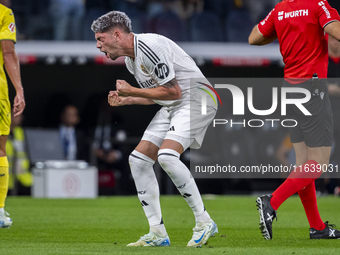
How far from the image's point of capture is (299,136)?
5.16 meters

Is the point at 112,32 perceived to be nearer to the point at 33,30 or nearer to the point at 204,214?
the point at 204,214

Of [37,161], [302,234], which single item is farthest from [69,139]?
[302,234]

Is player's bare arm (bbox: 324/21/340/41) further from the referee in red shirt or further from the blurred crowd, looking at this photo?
the blurred crowd

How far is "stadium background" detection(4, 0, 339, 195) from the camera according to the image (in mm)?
13422

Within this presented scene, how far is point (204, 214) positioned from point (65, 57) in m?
9.09

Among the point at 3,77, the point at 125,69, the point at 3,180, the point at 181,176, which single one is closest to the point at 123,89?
the point at 181,176

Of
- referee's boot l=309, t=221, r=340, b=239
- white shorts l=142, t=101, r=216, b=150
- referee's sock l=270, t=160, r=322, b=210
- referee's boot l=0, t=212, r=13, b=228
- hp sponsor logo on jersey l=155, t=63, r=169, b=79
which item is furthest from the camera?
referee's boot l=0, t=212, r=13, b=228

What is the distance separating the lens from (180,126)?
4617 mm

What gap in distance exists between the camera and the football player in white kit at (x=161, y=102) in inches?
175

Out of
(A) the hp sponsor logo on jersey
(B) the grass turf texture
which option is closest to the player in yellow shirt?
(B) the grass turf texture

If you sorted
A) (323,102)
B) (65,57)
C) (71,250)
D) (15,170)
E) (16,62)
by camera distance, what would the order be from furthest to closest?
(65,57), (15,170), (16,62), (323,102), (71,250)

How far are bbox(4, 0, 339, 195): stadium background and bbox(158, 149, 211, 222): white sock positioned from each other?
28.4 ft

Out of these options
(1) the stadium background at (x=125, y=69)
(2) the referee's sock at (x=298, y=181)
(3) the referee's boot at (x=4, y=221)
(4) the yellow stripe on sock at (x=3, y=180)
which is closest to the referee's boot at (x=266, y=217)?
(2) the referee's sock at (x=298, y=181)

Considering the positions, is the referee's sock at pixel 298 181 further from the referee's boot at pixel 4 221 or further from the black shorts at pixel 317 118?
the referee's boot at pixel 4 221
